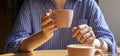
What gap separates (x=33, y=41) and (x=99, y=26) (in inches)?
18.2

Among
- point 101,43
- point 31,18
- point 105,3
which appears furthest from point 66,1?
point 105,3

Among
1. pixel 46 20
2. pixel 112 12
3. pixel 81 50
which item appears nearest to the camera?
pixel 81 50

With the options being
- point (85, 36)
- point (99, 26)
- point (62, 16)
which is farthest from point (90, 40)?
point (99, 26)

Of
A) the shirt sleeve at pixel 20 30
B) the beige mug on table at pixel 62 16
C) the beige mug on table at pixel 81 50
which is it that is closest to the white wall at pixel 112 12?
the shirt sleeve at pixel 20 30

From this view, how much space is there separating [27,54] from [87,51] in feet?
1.56

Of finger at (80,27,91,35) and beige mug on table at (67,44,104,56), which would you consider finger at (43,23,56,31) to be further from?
beige mug on table at (67,44,104,56)

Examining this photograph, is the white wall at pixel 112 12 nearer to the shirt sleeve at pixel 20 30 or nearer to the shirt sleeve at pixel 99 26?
the shirt sleeve at pixel 99 26

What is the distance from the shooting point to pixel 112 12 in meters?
4.01

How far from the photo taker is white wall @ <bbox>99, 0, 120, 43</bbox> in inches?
157

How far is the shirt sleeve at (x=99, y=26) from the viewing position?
1785 mm

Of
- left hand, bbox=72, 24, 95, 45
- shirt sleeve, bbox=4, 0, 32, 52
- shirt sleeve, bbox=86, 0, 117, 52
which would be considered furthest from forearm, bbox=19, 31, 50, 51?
shirt sleeve, bbox=86, 0, 117, 52

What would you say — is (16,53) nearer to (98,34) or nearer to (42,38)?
(42,38)

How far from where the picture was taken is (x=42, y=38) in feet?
5.25

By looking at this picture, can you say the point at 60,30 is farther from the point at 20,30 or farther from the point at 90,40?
the point at 90,40
